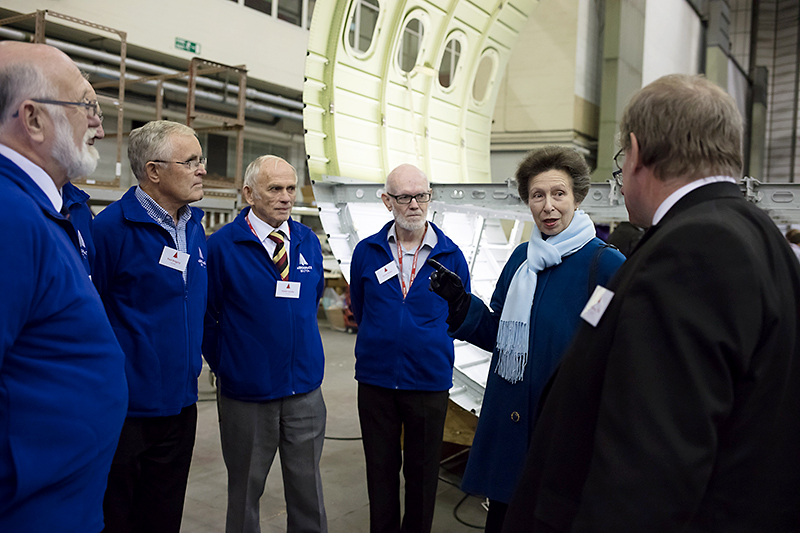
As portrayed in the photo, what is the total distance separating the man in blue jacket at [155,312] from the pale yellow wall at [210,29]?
9.66m

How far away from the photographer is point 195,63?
28.8 feet

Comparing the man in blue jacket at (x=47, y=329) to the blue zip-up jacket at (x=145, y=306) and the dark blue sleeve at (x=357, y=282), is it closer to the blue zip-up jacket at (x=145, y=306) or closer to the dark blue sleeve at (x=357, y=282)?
the blue zip-up jacket at (x=145, y=306)

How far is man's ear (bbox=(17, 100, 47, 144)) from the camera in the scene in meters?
1.35

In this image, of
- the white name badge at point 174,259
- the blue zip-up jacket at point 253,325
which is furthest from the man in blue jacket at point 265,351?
the white name badge at point 174,259

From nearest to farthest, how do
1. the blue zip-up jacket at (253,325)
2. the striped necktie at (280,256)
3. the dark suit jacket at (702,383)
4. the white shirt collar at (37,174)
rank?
1. the dark suit jacket at (702,383)
2. the white shirt collar at (37,174)
3. the blue zip-up jacket at (253,325)
4. the striped necktie at (280,256)

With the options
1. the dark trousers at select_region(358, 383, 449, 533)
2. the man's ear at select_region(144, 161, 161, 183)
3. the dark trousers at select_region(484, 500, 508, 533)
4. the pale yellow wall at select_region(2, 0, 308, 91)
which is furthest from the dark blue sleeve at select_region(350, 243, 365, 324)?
the pale yellow wall at select_region(2, 0, 308, 91)

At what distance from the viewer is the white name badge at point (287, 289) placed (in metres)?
2.68

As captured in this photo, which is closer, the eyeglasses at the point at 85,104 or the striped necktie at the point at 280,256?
the eyeglasses at the point at 85,104

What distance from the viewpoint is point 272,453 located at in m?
2.76

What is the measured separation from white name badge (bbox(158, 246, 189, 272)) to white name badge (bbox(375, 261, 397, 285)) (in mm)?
858

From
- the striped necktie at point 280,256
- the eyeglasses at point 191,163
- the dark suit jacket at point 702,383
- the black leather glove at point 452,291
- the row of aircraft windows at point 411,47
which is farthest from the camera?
the row of aircraft windows at point 411,47

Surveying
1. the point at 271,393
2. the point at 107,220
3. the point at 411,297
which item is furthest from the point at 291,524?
the point at 107,220

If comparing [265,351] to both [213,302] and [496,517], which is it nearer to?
[213,302]

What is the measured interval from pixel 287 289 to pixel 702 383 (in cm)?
203
